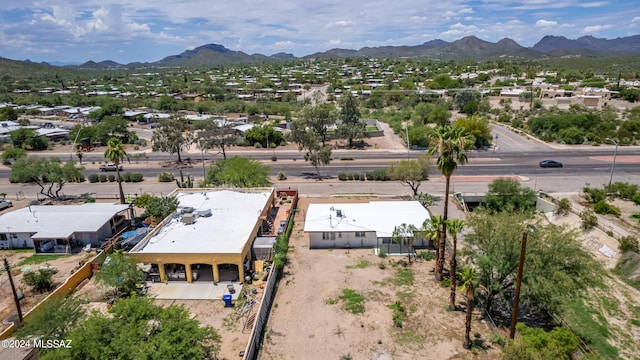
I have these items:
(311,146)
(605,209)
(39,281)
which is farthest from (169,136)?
(605,209)

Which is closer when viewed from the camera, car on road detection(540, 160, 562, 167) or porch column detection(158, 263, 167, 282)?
porch column detection(158, 263, 167, 282)

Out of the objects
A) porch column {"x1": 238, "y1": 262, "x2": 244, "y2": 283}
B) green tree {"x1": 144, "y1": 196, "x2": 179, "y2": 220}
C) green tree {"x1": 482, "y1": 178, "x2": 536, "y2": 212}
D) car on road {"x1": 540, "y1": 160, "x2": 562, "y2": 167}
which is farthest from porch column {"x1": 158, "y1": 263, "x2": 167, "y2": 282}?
car on road {"x1": 540, "y1": 160, "x2": 562, "y2": 167}

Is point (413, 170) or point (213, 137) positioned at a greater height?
point (213, 137)

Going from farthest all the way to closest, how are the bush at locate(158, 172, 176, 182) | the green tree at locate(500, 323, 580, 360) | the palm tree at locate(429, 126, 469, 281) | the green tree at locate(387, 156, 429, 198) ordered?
the bush at locate(158, 172, 176, 182)
the green tree at locate(387, 156, 429, 198)
the palm tree at locate(429, 126, 469, 281)
the green tree at locate(500, 323, 580, 360)

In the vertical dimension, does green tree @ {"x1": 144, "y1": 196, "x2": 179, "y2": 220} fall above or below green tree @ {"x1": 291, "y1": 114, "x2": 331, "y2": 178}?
below

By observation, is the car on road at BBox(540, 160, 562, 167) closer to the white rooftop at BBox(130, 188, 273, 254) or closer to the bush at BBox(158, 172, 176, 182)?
the white rooftop at BBox(130, 188, 273, 254)

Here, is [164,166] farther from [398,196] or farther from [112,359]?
[112,359]

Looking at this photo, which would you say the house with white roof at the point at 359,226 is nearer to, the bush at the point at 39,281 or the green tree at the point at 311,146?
the green tree at the point at 311,146

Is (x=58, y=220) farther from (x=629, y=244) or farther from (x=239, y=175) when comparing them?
(x=629, y=244)

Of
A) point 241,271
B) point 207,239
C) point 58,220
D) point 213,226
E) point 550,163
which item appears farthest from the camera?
point 550,163
